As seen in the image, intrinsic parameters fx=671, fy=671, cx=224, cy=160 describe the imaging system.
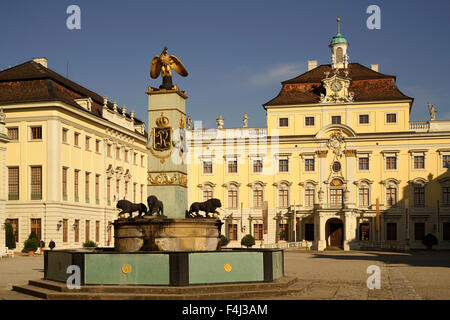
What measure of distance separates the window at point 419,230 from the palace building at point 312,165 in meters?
0.09

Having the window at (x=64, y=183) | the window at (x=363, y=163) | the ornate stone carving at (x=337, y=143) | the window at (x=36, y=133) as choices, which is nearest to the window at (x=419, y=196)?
the window at (x=363, y=163)

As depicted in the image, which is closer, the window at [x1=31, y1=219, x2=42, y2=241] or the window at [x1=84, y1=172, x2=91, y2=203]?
the window at [x1=31, y1=219, x2=42, y2=241]

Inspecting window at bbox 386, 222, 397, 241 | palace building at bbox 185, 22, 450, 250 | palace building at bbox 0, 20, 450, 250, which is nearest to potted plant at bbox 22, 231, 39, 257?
palace building at bbox 0, 20, 450, 250

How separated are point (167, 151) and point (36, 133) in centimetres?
3524

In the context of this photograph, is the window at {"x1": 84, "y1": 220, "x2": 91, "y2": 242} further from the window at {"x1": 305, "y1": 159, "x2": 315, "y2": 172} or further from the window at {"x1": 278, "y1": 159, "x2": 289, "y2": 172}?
the window at {"x1": 305, "y1": 159, "x2": 315, "y2": 172}

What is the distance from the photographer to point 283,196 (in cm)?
6625

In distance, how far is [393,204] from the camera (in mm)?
64125

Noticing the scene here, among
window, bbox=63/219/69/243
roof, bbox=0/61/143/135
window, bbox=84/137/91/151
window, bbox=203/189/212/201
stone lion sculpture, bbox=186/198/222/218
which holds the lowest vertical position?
window, bbox=63/219/69/243

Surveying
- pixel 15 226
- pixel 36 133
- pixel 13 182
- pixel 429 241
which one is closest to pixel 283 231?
pixel 429 241

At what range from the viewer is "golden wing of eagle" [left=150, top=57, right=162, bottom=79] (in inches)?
770

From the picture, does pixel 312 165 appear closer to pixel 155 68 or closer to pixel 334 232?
pixel 334 232

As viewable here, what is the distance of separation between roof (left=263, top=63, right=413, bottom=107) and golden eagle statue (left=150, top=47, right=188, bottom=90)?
4727 centimetres

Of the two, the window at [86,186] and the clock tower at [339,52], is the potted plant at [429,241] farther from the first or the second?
the window at [86,186]

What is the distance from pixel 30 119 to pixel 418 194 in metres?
36.2
